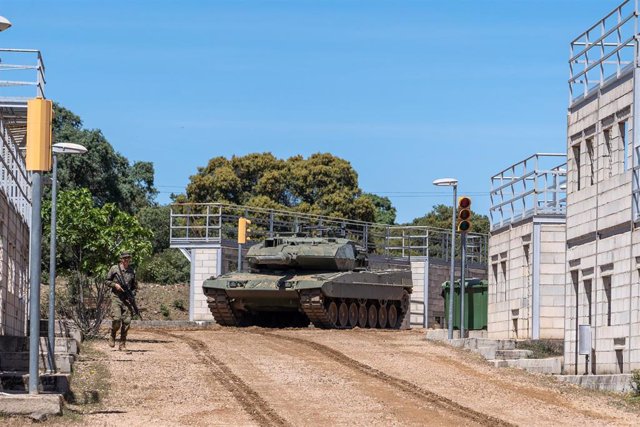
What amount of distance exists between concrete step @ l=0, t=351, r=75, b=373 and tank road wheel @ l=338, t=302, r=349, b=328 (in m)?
19.7

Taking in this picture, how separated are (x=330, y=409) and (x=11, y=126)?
1588 centimetres

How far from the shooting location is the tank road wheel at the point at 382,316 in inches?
1702

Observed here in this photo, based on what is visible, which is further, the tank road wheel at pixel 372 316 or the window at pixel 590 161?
the tank road wheel at pixel 372 316

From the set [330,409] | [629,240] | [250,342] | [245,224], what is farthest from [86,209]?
[330,409]

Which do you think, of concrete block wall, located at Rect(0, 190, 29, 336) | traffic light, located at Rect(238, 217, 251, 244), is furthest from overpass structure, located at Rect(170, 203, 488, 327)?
concrete block wall, located at Rect(0, 190, 29, 336)

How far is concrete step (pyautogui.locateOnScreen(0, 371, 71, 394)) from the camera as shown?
57.7 ft

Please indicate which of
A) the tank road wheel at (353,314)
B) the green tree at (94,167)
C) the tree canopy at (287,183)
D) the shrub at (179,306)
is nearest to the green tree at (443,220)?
the tree canopy at (287,183)

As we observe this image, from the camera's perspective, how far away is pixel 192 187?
71562 millimetres

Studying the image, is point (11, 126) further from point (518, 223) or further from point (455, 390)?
point (455, 390)

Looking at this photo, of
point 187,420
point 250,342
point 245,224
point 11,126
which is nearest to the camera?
point 187,420

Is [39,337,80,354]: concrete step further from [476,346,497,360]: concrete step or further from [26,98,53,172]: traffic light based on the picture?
[26,98,53,172]: traffic light

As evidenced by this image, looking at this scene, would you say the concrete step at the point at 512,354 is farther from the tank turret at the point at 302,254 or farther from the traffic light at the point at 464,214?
the tank turret at the point at 302,254

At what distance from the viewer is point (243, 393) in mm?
18750

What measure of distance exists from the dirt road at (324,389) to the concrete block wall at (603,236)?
1541mm
